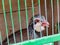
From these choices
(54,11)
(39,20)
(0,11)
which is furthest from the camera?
(54,11)

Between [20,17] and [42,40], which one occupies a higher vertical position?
[20,17]

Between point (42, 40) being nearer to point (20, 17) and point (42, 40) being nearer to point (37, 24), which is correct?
point (37, 24)

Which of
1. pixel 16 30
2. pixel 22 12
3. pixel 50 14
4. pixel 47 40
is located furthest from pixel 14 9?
pixel 47 40

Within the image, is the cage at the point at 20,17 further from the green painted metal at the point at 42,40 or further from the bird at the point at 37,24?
the green painted metal at the point at 42,40

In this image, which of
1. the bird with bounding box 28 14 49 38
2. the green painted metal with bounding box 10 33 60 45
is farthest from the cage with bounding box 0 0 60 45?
the green painted metal with bounding box 10 33 60 45

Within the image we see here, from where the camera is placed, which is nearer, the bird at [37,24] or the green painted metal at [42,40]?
the green painted metal at [42,40]

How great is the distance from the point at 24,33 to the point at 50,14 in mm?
423

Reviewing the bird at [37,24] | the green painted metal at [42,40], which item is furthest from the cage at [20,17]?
the green painted metal at [42,40]

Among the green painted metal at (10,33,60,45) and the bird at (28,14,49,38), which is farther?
the bird at (28,14,49,38)

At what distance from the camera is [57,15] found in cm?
223

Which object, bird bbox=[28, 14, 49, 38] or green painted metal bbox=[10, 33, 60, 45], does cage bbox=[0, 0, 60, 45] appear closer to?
bird bbox=[28, 14, 49, 38]

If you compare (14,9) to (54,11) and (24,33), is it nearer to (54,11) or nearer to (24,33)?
(24,33)

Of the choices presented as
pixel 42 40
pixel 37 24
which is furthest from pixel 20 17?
pixel 42 40

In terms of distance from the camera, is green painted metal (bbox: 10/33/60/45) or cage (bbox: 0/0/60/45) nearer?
green painted metal (bbox: 10/33/60/45)
